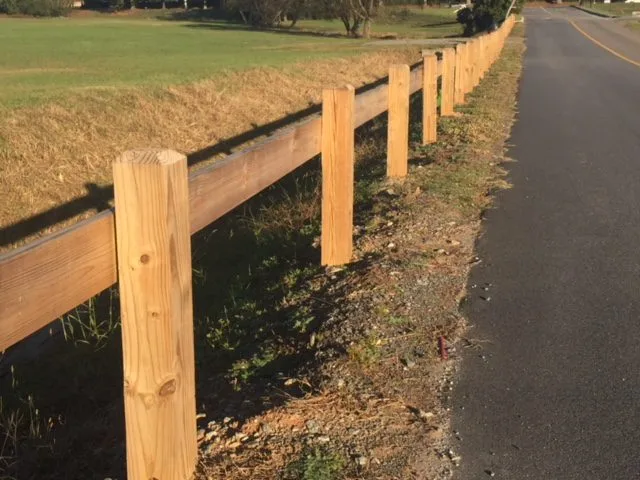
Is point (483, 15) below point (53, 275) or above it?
above

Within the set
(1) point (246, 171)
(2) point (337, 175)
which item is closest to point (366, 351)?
(1) point (246, 171)

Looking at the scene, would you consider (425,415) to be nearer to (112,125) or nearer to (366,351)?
(366,351)

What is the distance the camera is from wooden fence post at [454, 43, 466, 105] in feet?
50.0

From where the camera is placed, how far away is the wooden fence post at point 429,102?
1132 centimetres

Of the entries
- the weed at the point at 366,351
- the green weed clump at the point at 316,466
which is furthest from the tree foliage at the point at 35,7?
the green weed clump at the point at 316,466

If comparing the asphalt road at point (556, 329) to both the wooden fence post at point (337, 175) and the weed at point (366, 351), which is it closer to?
the weed at point (366, 351)

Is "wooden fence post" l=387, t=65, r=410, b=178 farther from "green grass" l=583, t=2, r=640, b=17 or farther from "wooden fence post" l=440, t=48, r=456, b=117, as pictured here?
"green grass" l=583, t=2, r=640, b=17

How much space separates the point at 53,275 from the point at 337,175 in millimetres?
3684

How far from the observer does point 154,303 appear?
3.08 metres

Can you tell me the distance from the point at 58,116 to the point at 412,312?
1240cm

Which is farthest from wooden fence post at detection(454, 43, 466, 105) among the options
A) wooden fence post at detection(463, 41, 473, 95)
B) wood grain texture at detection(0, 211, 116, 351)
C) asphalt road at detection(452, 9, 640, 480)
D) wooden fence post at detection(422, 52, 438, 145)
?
wood grain texture at detection(0, 211, 116, 351)

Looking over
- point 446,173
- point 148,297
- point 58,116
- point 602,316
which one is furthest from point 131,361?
point 58,116

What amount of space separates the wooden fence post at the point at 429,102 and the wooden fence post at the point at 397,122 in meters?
2.24

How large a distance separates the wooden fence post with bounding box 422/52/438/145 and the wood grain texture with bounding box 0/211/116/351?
8.58 metres
